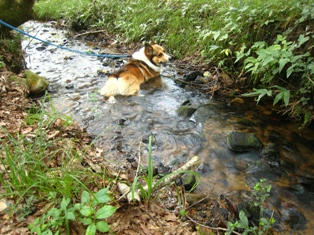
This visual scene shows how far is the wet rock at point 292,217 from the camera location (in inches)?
82.2

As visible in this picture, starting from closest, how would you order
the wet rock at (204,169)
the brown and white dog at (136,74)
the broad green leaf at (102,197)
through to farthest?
1. the broad green leaf at (102,197)
2. the wet rock at (204,169)
3. the brown and white dog at (136,74)

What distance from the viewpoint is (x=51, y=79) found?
4871 millimetres

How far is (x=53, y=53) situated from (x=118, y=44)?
6.09ft

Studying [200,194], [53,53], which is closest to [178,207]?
[200,194]

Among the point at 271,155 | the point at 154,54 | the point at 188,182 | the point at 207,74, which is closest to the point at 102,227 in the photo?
the point at 188,182

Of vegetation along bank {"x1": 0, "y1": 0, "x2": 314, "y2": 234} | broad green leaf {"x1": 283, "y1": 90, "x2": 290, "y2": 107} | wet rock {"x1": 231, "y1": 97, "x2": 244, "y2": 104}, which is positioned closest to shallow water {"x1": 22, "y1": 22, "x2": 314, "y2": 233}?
wet rock {"x1": 231, "y1": 97, "x2": 244, "y2": 104}

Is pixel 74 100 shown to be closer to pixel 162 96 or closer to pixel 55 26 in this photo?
pixel 162 96

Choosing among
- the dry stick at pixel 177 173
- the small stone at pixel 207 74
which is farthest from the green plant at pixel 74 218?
the small stone at pixel 207 74

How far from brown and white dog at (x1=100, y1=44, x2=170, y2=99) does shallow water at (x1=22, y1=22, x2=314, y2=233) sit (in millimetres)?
176

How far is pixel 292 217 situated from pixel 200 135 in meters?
1.46

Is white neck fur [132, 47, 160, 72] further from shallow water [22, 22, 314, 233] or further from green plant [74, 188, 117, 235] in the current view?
green plant [74, 188, 117, 235]

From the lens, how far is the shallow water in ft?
8.18

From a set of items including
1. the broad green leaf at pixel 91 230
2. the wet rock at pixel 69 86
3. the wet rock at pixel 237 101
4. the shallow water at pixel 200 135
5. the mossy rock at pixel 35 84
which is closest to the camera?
the broad green leaf at pixel 91 230

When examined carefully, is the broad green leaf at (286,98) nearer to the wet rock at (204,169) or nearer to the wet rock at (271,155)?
the wet rock at (271,155)
